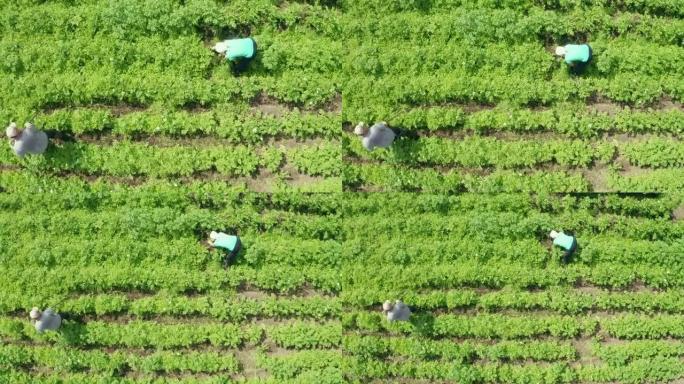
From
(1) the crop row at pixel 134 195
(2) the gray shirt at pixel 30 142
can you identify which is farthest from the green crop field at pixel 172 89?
(2) the gray shirt at pixel 30 142

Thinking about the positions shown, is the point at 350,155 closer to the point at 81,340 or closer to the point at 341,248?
the point at 341,248

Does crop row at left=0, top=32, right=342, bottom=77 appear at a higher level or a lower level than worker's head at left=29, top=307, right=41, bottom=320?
higher

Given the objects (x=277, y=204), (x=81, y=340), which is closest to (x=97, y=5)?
(x=277, y=204)

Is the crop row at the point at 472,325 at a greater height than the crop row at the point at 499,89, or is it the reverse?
the crop row at the point at 499,89

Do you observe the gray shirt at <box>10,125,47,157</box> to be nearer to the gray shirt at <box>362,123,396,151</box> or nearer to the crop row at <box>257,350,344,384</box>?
the crop row at <box>257,350,344,384</box>

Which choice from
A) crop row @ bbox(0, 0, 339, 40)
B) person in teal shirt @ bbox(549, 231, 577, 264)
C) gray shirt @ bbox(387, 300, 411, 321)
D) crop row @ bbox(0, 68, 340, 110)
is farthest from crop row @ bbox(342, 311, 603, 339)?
crop row @ bbox(0, 0, 339, 40)

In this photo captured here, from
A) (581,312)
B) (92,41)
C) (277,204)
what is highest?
(92,41)

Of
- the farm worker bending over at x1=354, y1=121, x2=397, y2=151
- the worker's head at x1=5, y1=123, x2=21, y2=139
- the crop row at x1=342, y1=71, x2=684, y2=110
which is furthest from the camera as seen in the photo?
the crop row at x1=342, y1=71, x2=684, y2=110

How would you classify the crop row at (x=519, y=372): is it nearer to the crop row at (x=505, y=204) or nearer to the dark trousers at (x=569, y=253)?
the dark trousers at (x=569, y=253)
